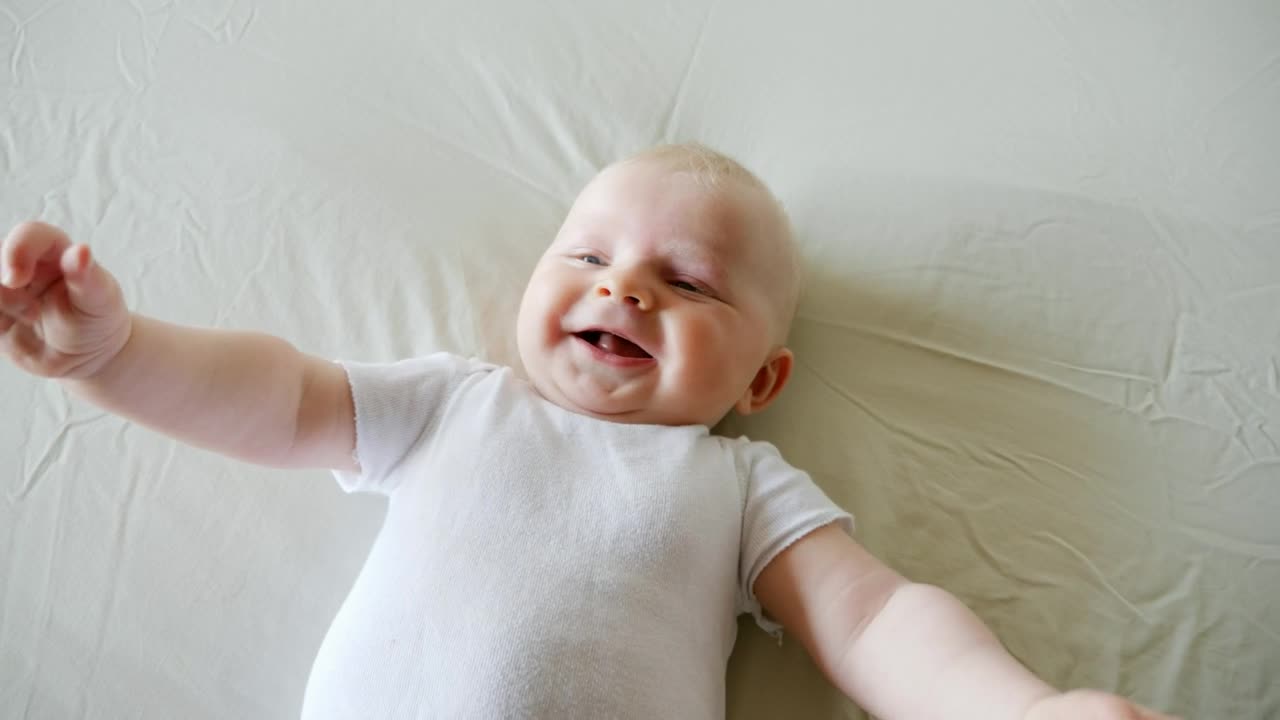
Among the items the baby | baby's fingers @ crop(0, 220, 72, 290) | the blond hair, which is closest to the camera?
baby's fingers @ crop(0, 220, 72, 290)

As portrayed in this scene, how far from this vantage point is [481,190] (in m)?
1.10

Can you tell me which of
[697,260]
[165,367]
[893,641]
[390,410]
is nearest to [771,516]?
[893,641]

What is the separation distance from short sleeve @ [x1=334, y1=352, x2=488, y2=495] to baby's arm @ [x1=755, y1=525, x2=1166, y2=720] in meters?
0.36

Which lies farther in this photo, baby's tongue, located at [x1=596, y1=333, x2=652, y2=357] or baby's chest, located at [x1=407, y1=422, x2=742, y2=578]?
baby's tongue, located at [x1=596, y1=333, x2=652, y2=357]

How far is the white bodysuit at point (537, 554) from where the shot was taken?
26.5 inches

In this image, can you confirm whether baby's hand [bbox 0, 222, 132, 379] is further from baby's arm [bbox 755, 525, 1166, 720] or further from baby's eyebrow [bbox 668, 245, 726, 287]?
baby's arm [bbox 755, 525, 1166, 720]

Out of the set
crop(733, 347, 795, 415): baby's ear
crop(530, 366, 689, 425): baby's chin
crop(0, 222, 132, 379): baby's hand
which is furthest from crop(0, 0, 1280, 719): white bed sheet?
crop(0, 222, 132, 379): baby's hand

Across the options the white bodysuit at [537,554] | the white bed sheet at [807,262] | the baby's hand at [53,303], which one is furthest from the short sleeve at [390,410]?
the baby's hand at [53,303]

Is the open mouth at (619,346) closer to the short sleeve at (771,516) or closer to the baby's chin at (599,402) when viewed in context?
the baby's chin at (599,402)

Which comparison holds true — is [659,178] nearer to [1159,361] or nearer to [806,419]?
[806,419]

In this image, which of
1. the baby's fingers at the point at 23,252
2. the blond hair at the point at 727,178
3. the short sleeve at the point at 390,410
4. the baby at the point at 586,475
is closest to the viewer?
the baby's fingers at the point at 23,252

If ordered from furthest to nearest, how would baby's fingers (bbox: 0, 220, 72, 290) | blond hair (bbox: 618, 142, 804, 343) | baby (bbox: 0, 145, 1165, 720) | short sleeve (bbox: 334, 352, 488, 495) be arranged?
1. blond hair (bbox: 618, 142, 804, 343)
2. short sleeve (bbox: 334, 352, 488, 495)
3. baby (bbox: 0, 145, 1165, 720)
4. baby's fingers (bbox: 0, 220, 72, 290)

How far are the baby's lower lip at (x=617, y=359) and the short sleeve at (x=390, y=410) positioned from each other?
0.45ft

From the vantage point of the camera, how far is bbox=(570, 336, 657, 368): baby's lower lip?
32.4 inches
